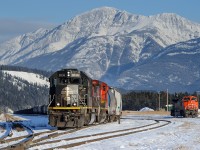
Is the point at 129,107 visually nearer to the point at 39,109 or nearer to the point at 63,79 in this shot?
the point at 39,109

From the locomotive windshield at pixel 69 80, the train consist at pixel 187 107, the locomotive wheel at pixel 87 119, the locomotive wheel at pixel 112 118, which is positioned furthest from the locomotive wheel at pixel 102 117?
the train consist at pixel 187 107

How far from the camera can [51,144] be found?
22641 millimetres

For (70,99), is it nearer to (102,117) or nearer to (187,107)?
(102,117)

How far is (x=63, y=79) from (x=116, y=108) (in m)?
20.7

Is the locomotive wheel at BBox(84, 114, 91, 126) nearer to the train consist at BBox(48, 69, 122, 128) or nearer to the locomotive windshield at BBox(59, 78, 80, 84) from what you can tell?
the train consist at BBox(48, 69, 122, 128)

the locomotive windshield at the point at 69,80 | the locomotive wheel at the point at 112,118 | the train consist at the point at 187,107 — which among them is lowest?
the locomotive wheel at the point at 112,118

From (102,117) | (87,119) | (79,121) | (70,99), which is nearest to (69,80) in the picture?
(70,99)

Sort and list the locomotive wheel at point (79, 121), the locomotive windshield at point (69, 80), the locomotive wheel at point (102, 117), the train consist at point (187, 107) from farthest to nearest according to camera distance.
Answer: the train consist at point (187, 107), the locomotive wheel at point (102, 117), the locomotive windshield at point (69, 80), the locomotive wheel at point (79, 121)

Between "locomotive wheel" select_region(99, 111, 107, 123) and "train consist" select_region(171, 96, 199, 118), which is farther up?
"train consist" select_region(171, 96, 199, 118)

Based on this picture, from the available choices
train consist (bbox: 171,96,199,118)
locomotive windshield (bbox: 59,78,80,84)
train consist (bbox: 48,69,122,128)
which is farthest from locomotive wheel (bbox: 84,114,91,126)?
train consist (bbox: 171,96,199,118)

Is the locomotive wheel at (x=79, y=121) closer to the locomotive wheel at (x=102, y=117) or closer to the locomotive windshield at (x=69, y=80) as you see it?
the locomotive windshield at (x=69, y=80)

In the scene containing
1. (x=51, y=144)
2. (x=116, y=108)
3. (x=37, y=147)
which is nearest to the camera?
(x=37, y=147)

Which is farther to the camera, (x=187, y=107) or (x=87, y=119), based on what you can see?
(x=187, y=107)

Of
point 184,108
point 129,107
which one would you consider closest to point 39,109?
point 184,108
